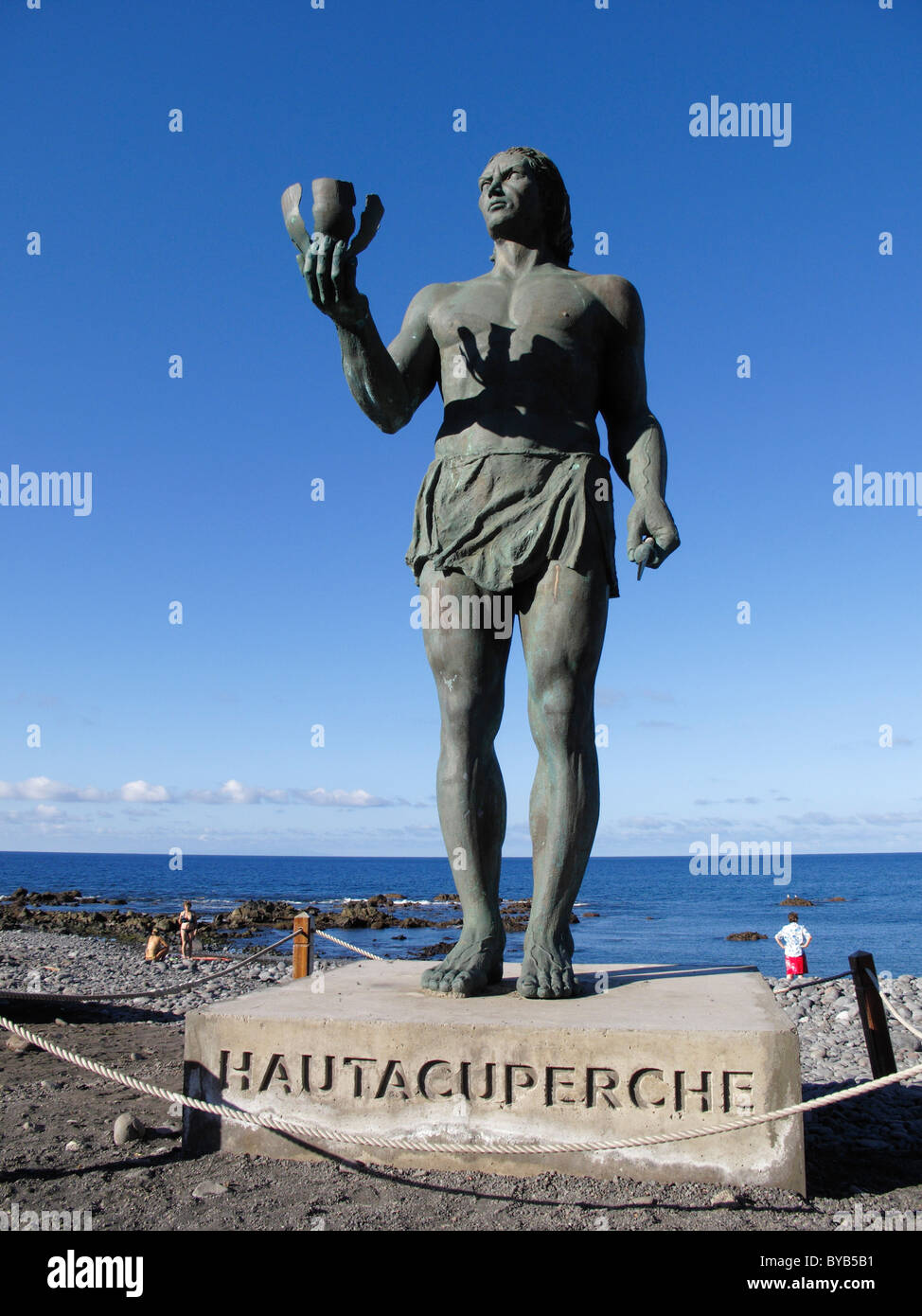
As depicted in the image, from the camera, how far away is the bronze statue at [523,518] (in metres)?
4.00

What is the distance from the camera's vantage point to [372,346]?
12.9ft

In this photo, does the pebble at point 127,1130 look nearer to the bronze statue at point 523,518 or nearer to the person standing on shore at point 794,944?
the bronze statue at point 523,518

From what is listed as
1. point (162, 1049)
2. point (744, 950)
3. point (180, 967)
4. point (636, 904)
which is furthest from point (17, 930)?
point (636, 904)

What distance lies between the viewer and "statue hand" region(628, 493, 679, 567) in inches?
157

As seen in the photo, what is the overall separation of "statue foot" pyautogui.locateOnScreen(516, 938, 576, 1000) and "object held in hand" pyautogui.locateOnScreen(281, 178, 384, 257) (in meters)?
2.74

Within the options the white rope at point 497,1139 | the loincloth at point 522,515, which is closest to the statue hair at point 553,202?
the loincloth at point 522,515

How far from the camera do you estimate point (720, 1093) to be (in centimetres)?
311

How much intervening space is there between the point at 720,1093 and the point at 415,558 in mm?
2430

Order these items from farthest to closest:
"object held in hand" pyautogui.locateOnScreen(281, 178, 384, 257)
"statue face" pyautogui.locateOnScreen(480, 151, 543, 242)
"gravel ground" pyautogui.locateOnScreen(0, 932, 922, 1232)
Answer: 1. "statue face" pyautogui.locateOnScreen(480, 151, 543, 242)
2. "object held in hand" pyautogui.locateOnScreen(281, 178, 384, 257)
3. "gravel ground" pyautogui.locateOnScreen(0, 932, 922, 1232)

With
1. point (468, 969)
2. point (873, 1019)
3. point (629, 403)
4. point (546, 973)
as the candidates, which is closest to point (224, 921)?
point (873, 1019)

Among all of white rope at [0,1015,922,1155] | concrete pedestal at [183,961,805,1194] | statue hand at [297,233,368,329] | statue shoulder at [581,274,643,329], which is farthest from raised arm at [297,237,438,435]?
white rope at [0,1015,922,1155]

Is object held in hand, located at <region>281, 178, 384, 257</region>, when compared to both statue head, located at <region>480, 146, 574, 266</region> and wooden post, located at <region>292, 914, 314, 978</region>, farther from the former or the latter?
wooden post, located at <region>292, 914, 314, 978</region>

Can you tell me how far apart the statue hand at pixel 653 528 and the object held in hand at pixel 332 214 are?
1522mm

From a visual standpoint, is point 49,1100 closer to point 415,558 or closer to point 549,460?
point 415,558
